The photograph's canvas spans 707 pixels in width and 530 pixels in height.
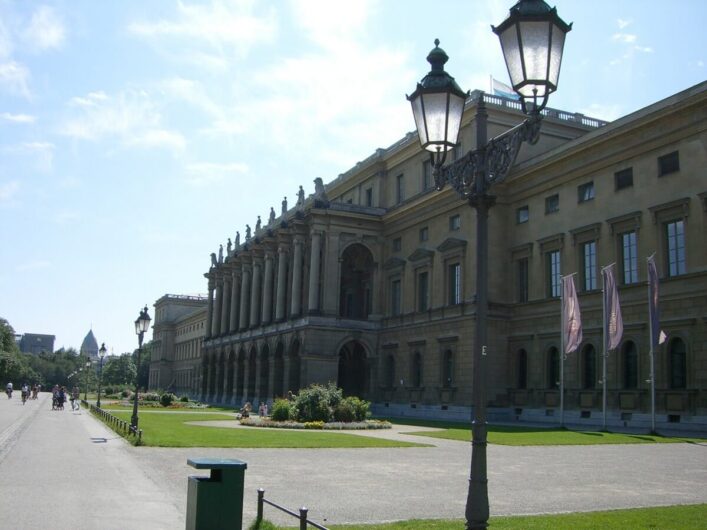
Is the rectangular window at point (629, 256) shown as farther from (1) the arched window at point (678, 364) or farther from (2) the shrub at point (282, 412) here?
(2) the shrub at point (282, 412)

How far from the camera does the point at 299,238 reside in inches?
2795

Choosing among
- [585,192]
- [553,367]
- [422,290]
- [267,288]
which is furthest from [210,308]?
[585,192]

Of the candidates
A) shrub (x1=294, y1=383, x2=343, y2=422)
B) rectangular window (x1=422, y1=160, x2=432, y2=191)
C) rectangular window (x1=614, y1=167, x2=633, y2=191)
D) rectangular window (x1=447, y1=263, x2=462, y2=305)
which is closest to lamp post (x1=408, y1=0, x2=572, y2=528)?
shrub (x1=294, y1=383, x2=343, y2=422)

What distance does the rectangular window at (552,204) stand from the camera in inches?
1916

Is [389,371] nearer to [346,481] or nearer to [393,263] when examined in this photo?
[393,263]

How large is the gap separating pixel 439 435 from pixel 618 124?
832 inches

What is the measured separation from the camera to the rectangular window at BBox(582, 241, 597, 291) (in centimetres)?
4469

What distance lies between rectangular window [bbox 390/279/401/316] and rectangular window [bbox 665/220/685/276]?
95.7 ft

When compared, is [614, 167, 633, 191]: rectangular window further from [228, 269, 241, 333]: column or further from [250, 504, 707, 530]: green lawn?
[228, 269, 241, 333]: column

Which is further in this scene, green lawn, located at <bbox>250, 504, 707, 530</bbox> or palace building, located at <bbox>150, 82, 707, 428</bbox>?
palace building, located at <bbox>150, 82, 707, 428</bbox>

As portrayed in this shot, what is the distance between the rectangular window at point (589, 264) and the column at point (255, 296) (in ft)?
154

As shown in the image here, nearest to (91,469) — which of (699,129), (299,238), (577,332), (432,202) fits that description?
(577,332)

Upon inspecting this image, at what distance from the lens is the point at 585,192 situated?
46.2 m

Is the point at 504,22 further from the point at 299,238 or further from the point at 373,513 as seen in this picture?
the point at 299,238
